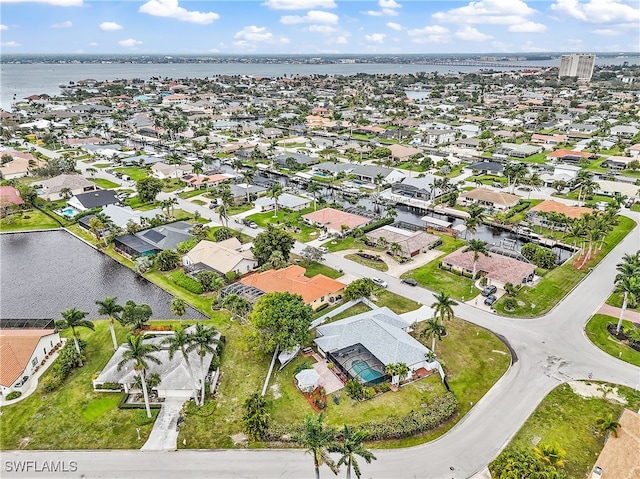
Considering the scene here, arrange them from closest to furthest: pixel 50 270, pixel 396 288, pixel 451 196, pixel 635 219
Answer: pixel 396 288
pixel 50 270
pixel 635 219
pixel 451 196

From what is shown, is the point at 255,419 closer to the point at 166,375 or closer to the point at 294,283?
A: the point at 166,375

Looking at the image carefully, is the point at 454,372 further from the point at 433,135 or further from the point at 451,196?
the point at 433,135

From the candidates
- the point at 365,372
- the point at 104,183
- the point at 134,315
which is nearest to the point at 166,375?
the point at 134,315

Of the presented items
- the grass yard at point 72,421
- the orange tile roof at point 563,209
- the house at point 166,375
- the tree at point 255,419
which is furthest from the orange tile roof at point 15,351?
the orange tile roof at point 563,209

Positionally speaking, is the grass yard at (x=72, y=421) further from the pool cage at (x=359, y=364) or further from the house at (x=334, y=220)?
the house at (x=334, y=220)

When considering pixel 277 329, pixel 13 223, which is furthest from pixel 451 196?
pixel 13 223

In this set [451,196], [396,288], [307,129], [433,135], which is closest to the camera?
[396,288]
